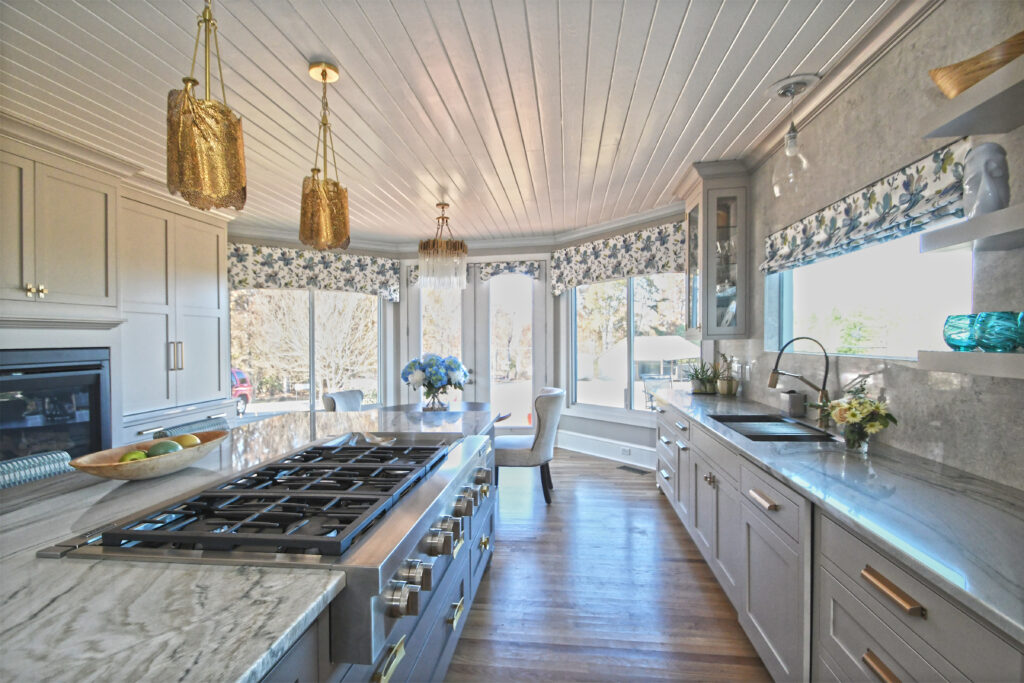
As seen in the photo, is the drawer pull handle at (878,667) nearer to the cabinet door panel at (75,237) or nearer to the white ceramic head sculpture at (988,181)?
the white ceramic head sculpture at (988,181)

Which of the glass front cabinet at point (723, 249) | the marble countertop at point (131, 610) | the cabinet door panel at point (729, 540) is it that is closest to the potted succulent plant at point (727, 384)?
the glass front cabinet at point (723, 249)

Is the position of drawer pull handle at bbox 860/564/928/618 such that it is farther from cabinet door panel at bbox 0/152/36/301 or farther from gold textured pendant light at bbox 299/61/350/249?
cabinet door panel at bbox 0/152/36/301

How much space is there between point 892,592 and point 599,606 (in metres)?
1.48

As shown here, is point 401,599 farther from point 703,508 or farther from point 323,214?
point 703,508

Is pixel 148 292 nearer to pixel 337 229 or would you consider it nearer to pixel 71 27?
pixel 71 27

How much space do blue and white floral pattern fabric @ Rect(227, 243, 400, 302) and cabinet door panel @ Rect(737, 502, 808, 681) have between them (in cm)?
458

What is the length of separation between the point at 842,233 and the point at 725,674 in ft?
6.41

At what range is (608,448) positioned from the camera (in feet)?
15.8

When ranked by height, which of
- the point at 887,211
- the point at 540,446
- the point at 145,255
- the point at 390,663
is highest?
the point at 145,255

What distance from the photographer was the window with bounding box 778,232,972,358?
5.35ft

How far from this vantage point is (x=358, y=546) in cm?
86

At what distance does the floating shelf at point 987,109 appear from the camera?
3.22 ft

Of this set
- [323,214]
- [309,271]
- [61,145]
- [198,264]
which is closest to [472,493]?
[323,214]

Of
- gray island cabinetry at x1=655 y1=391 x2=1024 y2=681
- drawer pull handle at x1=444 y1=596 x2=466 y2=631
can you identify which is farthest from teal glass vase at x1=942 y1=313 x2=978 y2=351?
drawer pull handle at x1=444 y1=596 x2=466 y2=631
